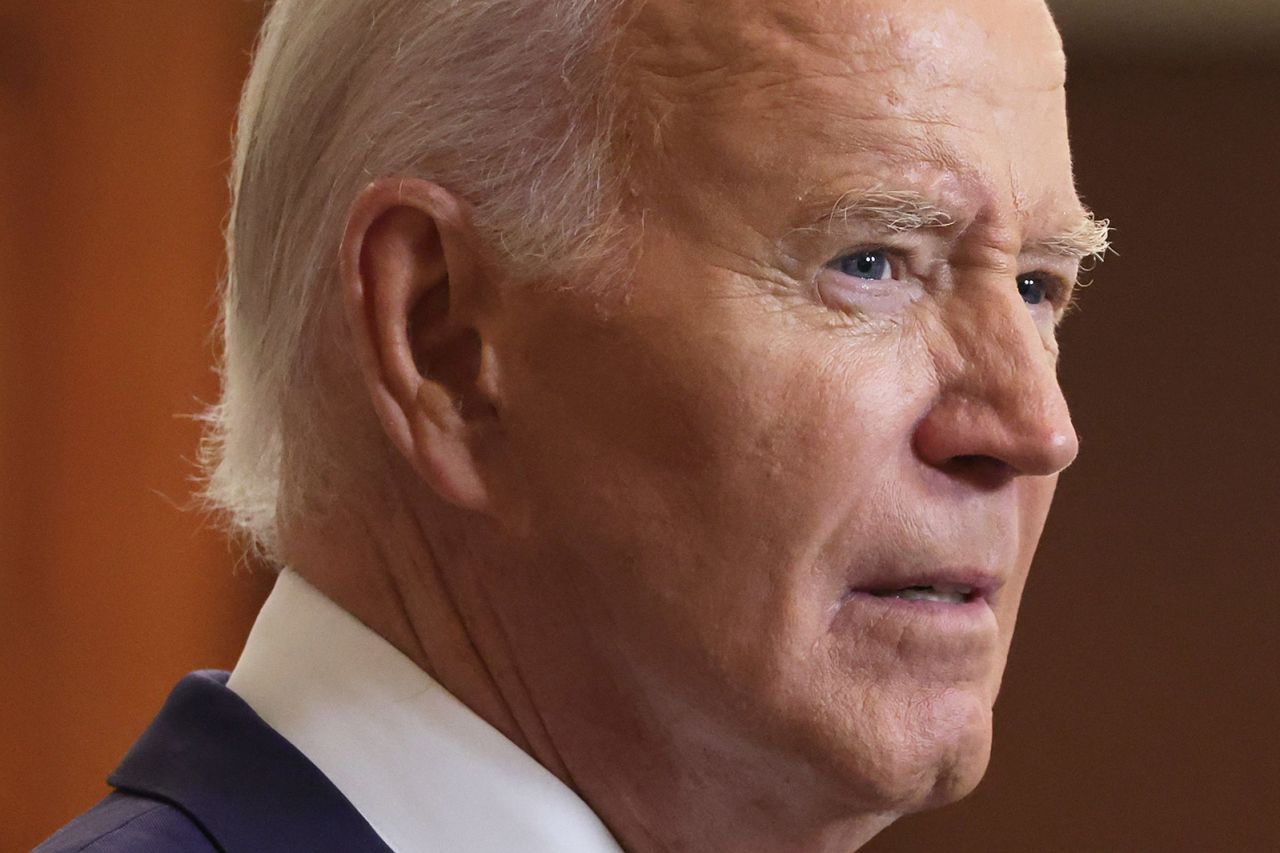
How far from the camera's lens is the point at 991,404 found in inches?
45.6

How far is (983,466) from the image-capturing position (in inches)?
46.4

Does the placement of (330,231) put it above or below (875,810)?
above

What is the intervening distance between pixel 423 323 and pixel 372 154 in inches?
5.7

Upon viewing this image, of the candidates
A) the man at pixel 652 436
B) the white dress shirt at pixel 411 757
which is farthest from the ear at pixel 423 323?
the white dress shirt at pixel 411 757

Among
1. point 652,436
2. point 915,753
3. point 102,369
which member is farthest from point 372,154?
point 102,369

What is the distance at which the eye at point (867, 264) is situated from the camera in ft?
3.84

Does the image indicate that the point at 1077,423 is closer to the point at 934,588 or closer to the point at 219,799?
the point at 934,588

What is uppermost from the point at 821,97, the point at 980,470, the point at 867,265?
the point at 821,97

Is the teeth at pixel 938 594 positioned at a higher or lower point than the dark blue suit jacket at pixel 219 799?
higher

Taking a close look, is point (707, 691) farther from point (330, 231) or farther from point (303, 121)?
point (303, 121)

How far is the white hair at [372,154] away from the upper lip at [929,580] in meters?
0.32

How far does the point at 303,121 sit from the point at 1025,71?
1.96 feet

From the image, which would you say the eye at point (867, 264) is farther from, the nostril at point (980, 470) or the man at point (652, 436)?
the nostril at point (980, 470)

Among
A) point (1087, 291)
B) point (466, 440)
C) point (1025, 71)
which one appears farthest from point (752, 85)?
point (1087, 291)
